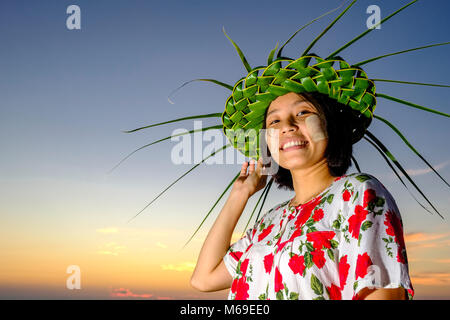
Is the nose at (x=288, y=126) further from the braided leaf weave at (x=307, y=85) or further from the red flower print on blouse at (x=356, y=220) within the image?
the red flower print on blouse at (x=356, y=220)

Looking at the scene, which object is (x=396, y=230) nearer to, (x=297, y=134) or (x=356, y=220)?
(x=356, y=220)

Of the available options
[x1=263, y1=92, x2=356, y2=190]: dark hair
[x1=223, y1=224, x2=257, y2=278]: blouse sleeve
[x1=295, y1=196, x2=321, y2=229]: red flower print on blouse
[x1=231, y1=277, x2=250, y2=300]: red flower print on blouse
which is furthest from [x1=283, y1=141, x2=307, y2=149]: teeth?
[x1=231, y1=277, x2=250, y2=300]: red flower print on blouse

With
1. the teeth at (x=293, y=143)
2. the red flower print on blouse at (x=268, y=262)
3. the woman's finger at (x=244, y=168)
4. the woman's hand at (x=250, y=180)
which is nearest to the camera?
the red flower print on blouse at (x=268, y=262)

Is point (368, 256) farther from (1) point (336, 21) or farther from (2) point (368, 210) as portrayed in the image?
(1) point (336, 21)

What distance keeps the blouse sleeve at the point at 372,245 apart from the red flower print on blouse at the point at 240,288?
46cm

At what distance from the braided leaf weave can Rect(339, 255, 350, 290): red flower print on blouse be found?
801 millimetres

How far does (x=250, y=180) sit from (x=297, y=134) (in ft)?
1.48

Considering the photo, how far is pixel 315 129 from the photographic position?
1.75 metres

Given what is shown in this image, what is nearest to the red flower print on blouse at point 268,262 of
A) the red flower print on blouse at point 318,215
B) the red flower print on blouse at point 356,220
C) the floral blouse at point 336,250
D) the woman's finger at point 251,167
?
the floral blouse at point 336,250

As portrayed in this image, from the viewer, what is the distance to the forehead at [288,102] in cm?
184

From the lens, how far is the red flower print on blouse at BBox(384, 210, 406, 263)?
4.16 ft
